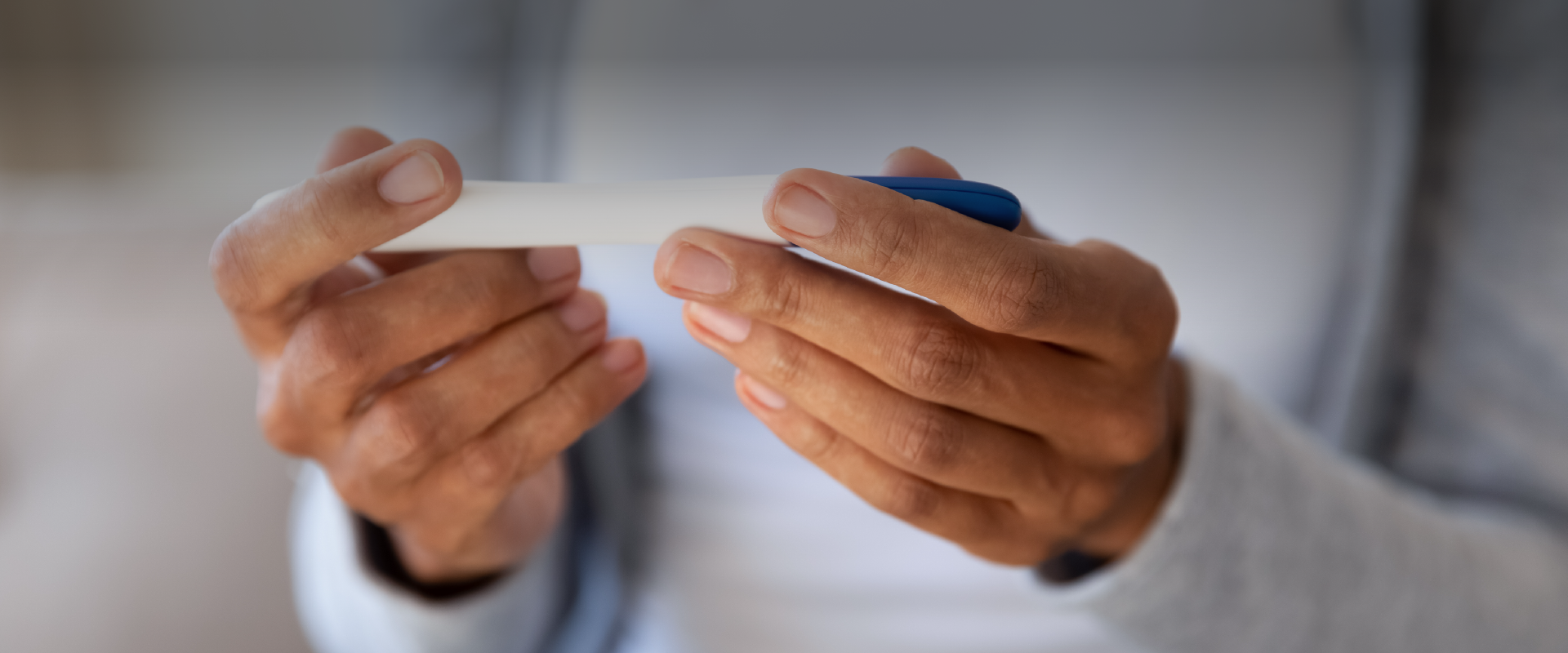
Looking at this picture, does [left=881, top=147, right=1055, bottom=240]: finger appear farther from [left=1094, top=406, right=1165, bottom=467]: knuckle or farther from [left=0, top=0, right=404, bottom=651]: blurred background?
[left=0, top=0, right=404, bottom=651]: blurred background

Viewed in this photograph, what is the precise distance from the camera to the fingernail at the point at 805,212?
0.19 meters

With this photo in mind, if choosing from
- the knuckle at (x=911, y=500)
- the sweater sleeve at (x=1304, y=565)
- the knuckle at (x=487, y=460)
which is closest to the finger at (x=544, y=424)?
the knuckle at (x=487, y=460)

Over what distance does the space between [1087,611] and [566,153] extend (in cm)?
34

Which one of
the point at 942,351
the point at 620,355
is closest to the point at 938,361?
the point at 942,351

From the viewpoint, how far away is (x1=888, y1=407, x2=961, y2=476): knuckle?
23 cm

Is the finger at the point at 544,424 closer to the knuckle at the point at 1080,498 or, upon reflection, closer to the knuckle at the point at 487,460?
the knuckle at the point at 487,460

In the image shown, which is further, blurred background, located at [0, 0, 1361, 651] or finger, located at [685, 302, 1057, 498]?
blurred background, located at [0, 0, 1361, 651]

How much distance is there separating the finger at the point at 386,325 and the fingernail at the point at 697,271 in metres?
0.07

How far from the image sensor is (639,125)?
402mm

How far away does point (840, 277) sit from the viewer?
0.73ft

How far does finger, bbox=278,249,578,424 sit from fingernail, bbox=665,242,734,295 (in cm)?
7

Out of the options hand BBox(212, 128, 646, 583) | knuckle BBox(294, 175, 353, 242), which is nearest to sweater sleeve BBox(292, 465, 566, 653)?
hand BBox(212, 128, 646, 583)

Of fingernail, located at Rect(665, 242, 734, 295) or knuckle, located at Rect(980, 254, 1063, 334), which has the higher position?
knuckle, located at Rect(980, 254, 1063, 334)

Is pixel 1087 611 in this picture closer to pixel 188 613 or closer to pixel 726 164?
pixel 726 164
